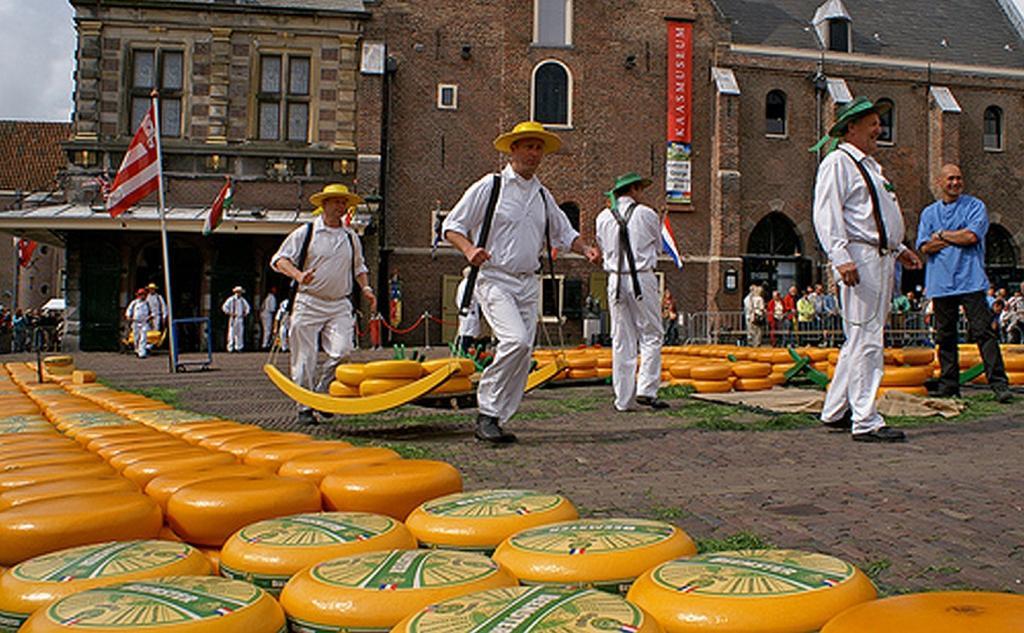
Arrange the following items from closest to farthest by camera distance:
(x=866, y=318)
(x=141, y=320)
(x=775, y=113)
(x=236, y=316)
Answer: (x=866, y=318)
(x=141, y=320)
(x=236, y=316)
(x=775, y=113)

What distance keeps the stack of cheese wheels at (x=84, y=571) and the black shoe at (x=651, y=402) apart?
6.01 meters

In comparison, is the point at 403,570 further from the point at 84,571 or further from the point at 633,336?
the point at 633,336

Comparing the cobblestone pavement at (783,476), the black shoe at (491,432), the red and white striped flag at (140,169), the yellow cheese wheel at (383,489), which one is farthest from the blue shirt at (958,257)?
the red and white striped flag at (140,169)

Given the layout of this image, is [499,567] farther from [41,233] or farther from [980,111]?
[980,111]

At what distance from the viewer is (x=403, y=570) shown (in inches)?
67.9

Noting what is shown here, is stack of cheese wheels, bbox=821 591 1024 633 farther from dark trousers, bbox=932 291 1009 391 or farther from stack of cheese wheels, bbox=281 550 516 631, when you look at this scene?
dark trousers, bbox=932 291 1009 391

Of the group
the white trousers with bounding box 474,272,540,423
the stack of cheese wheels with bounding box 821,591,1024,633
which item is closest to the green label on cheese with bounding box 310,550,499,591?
the stack of cheese wheels with bounding box 821,591,1024,633

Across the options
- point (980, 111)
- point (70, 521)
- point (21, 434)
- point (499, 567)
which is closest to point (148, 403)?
point (21, 434)

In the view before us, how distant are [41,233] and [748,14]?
23959 millimetres

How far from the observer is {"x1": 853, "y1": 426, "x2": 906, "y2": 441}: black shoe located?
5.43 metres

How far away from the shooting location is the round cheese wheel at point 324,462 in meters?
3.00

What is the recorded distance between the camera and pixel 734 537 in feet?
9.72

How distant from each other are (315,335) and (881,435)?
4528 millimetres

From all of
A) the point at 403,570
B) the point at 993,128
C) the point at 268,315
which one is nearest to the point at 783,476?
the point at 403,570
